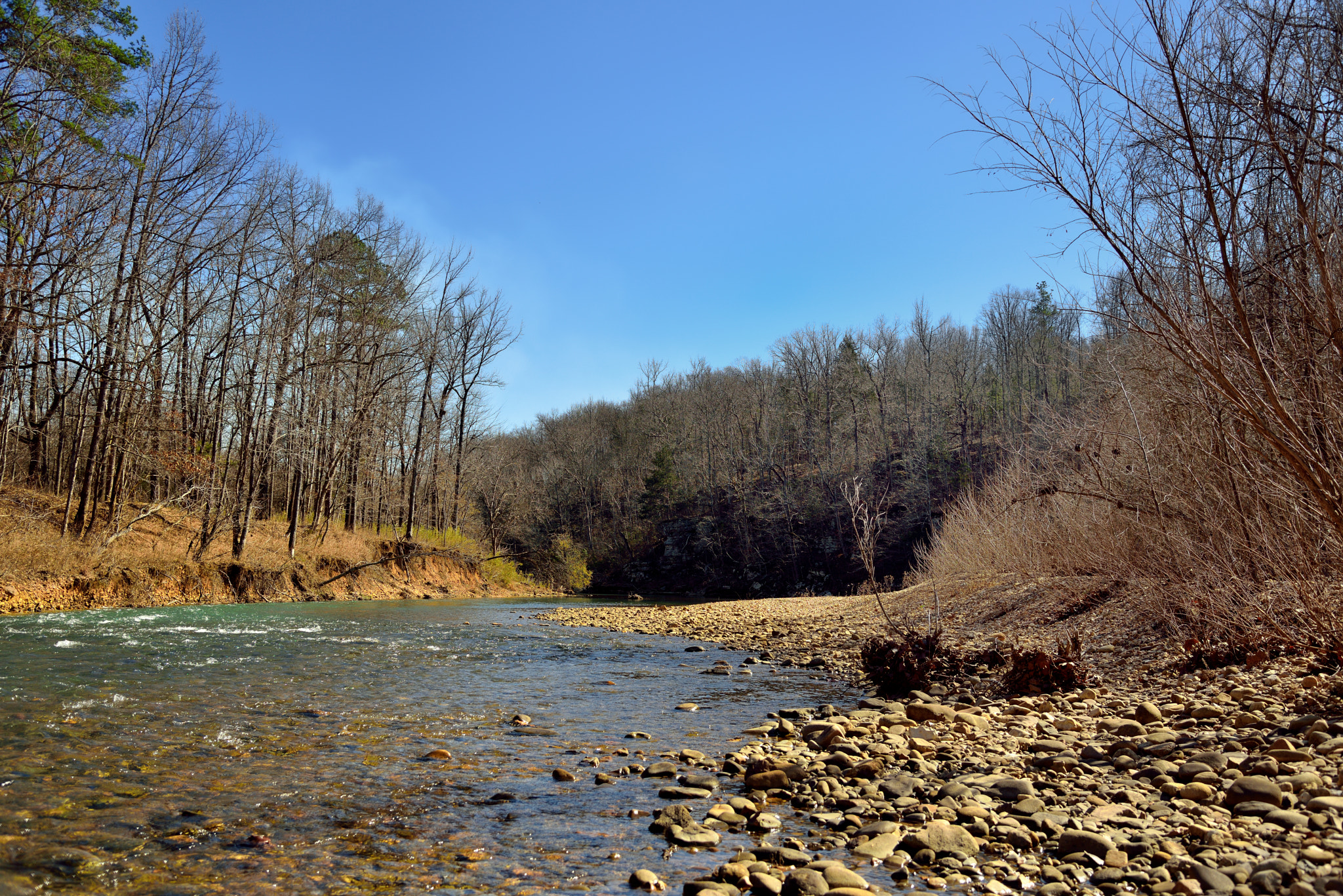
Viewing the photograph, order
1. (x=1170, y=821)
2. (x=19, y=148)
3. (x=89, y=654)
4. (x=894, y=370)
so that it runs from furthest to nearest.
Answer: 1. (x=894, y=370)
2. (x=19, y=148)
3. (x=89, y=654)
4. (x=1170, y=821)

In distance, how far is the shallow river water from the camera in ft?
11.4

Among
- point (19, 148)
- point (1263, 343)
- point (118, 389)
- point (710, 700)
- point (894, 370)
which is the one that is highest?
point (894, 370)

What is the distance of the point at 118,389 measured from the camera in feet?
61.2

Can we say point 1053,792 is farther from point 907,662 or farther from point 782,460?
point 782,460

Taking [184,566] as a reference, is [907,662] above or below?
below

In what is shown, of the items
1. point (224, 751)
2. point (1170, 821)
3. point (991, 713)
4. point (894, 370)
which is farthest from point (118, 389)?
point (894, 370)

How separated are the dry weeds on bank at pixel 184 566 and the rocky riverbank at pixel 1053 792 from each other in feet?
49.6

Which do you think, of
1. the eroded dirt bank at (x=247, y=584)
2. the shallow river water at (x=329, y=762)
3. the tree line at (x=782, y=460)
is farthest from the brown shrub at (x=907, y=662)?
the tree line at (x=782, y=460)

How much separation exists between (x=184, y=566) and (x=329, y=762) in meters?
15.6

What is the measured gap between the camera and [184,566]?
17531mm

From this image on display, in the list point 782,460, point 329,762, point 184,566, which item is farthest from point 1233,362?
point 782,460

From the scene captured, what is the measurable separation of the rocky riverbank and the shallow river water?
16.5 inches

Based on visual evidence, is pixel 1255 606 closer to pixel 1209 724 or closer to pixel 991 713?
pixel 1209 724

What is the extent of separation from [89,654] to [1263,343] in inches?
518
